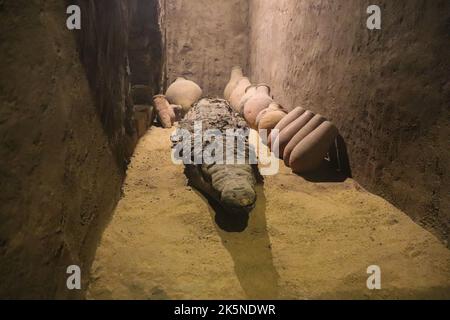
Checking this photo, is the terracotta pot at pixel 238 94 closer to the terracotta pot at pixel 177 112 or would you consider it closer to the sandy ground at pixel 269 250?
the terracotta pot at pixel 177 112

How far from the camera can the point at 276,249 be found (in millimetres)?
1924

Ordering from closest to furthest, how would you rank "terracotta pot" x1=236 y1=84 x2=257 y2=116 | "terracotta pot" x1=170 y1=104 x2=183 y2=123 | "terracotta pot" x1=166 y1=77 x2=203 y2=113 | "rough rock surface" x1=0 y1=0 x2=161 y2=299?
1. "rough rock surface" x1=0 y1=0 x2=161 y2=299
2. "terracotta pot" x1=236 y1=84 x2=257 y2=116
3. "terracotta pot" x1=170 y1=104 x2=183 y2=123
4. "terracotta pot" x1=166 y1=77 x2=203 y2=113

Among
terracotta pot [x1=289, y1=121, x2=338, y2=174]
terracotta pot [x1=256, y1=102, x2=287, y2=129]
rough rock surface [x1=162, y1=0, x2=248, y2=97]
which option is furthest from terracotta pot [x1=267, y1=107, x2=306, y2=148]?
rough rock surface [x1=162, y1=0, x2=248, y2=97]

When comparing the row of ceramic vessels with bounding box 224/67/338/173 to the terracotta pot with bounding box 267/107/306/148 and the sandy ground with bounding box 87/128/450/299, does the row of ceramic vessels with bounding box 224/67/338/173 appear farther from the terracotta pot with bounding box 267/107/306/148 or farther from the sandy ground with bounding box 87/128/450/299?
the sandy ground with bounding box 87/128/450/299

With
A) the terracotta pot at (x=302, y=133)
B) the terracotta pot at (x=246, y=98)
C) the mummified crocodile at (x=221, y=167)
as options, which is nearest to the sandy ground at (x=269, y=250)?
the mummified crocodile at (x=221, y=167)

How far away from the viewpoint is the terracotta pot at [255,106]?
14.6 ft

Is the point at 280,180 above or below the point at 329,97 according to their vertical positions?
below

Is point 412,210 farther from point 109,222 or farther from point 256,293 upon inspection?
point 109,222

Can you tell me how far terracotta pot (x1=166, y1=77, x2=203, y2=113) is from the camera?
19.0ft

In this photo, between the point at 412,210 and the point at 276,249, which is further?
the point at 412,210

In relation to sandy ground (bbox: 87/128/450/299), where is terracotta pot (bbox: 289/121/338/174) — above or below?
above

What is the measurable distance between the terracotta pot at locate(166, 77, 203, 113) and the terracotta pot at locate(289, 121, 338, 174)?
3081 mm
